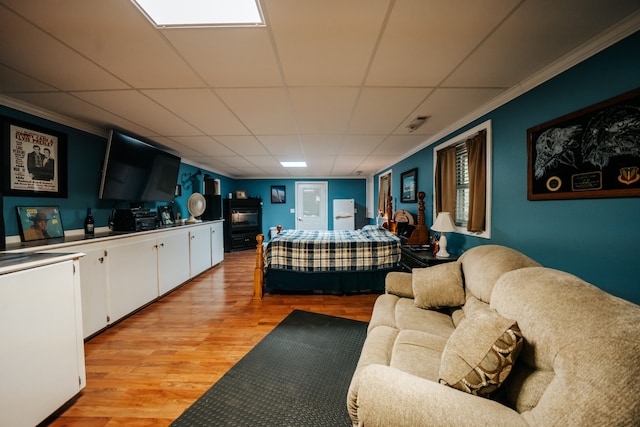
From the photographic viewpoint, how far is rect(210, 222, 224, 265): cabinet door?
5.09 m

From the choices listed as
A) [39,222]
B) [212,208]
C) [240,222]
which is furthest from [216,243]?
[39,222]

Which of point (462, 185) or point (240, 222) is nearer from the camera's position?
point (462, 185)

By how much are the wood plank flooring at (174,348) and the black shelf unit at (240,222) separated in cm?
296

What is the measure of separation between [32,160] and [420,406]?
12.3ft

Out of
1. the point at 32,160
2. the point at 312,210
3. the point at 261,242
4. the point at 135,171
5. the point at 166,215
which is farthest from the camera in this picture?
the point at 312,210

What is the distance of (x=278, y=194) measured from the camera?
7988mm

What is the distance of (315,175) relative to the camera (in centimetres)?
754

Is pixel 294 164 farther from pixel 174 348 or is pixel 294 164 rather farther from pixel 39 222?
pixel 174 348

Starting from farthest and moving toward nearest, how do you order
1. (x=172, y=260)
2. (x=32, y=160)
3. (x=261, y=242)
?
(x=172, y=260) → (x=261, y=242) → (x=32, y=160)

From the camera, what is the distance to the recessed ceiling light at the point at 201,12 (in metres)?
1.20

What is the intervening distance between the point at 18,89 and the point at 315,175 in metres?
6.03

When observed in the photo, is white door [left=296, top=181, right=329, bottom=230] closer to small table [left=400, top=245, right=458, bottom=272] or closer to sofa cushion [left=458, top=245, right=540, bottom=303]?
small table [left=400, top=245, right=458, bottom=272]

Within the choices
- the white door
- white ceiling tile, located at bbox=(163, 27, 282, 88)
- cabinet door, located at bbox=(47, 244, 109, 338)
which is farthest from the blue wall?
the white door

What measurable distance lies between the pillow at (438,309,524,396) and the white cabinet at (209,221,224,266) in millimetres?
4953
